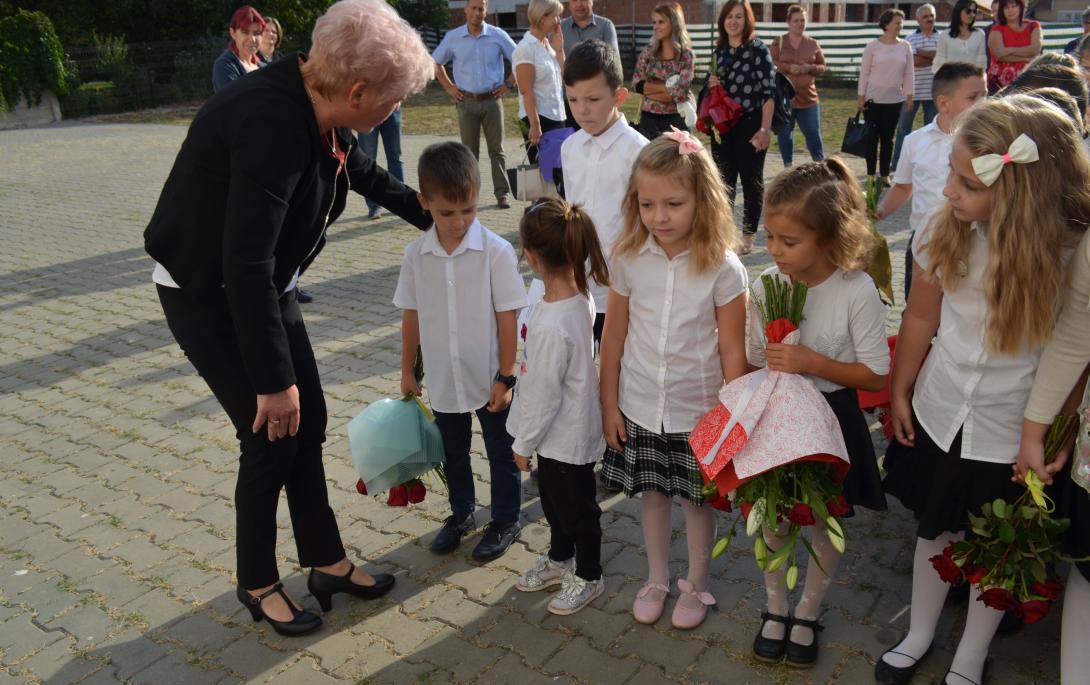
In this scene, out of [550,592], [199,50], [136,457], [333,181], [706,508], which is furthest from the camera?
[199,50]

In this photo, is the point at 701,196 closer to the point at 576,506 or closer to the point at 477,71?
the point at 576,506

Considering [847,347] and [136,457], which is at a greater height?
[847,347]

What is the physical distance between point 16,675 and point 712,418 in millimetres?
2428

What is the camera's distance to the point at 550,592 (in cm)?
321

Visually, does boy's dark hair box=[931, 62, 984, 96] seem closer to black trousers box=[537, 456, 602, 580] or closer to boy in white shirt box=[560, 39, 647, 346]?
boy in white shirt box=[560, 39, 647, 346]

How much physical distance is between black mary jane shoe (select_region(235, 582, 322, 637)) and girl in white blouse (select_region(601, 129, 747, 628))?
3.71 ft

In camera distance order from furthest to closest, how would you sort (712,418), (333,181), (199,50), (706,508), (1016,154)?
(199,50) < (706,508) < (333,181) < (712,418) < (1016,154)

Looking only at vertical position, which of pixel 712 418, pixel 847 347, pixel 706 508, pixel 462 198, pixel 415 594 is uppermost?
pixel 462 198

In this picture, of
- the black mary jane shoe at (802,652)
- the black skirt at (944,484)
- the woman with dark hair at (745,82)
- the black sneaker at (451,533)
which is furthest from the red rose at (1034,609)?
the woman with dark hair at (745,82)

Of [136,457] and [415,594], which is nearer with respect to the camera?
[415,594]

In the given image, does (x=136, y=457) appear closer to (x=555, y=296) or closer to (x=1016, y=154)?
(x=555, y=296)

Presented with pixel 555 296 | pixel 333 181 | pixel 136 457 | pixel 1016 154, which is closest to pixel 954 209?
pixel 1016 154

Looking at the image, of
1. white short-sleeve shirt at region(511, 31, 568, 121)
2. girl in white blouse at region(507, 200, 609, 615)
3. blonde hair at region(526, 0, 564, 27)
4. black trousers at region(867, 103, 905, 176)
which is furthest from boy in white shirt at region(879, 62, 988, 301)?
black trousers at region(867, 103, 905, 176)

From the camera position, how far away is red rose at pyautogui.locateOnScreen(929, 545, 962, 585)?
93.8 inches
